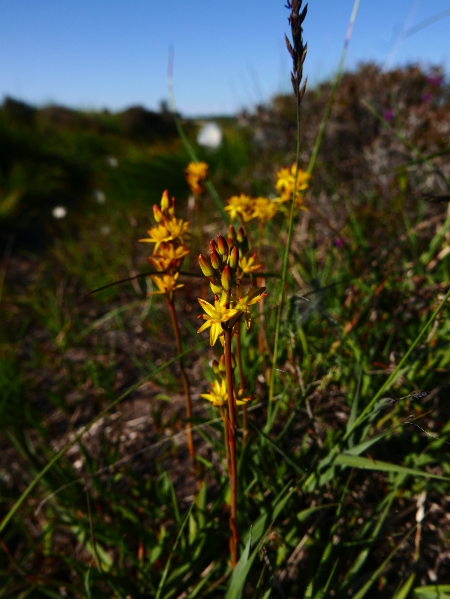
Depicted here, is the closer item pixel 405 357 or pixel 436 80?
pixel 405 357

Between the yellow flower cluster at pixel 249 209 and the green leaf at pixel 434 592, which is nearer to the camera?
the green leaf at pixel 434 592

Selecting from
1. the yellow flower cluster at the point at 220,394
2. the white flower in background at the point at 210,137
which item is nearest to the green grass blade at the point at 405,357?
the yellow flower cluster at the point at 220,394

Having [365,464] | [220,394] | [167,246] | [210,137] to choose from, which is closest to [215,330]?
[220,394]

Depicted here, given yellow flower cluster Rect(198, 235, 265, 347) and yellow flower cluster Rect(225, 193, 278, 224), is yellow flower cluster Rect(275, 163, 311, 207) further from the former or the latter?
yellow flower cluster Rect(198, 235, 265, 347)

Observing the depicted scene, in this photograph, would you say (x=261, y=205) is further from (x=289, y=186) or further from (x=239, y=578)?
(x=239, y=578)

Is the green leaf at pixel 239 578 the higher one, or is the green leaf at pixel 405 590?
the green leaf at pixel 239 578

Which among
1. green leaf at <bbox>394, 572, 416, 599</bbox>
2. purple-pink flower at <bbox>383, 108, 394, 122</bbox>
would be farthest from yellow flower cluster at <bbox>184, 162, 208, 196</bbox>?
purple-pink flower at <bbox>383, 108, 394, 122</bbox>

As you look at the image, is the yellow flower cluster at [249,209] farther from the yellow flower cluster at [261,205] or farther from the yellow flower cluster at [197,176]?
the yellow flower cluster at [197,176]
